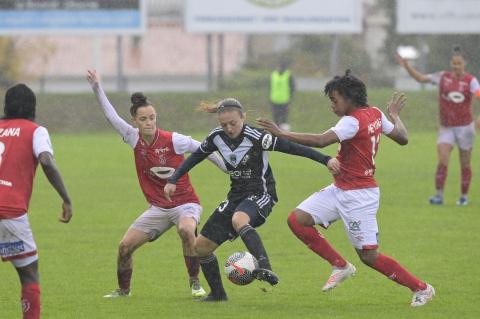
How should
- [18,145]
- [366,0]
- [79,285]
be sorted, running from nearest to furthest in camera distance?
[18,145] → [79,285] → [366,0]

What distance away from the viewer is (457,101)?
16.3 metres

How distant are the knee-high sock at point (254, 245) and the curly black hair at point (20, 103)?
2.04m

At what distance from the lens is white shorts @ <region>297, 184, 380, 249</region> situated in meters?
8.82

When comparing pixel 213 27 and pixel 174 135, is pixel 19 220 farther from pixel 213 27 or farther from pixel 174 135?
pixel 213 27

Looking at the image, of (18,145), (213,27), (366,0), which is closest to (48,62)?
(213,27)

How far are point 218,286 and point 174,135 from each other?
1.39 m

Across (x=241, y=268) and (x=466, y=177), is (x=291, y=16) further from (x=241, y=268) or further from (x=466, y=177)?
(x=241, y=268)

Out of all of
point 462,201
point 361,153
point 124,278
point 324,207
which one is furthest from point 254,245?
point 462,201

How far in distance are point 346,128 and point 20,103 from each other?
2586 millimetres

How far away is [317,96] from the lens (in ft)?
107

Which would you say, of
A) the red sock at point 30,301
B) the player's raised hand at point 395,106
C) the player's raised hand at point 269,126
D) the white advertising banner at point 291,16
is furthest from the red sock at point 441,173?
the white advertising banner at point 291,16

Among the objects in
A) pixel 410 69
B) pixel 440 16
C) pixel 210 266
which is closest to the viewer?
pixel 210 266

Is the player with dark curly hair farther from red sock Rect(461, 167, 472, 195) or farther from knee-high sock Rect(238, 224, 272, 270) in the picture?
red sock Rect(461, 167, 472, 195)

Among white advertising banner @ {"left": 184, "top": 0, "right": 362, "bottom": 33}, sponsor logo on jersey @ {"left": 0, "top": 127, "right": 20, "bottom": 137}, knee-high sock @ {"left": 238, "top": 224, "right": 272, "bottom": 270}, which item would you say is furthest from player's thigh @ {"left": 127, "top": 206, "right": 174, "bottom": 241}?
white advertising banner @ {"left": 184, "top": 0, "right": 362, "bottom": 33}
